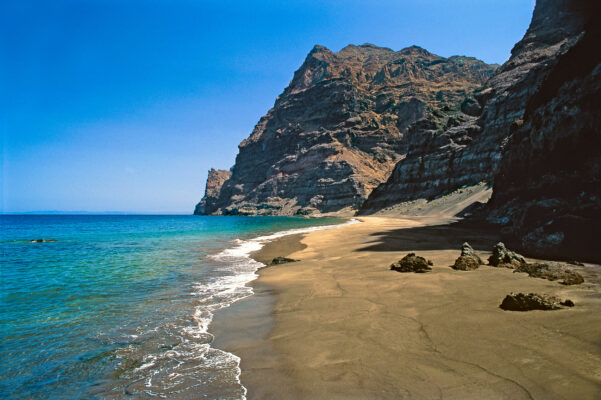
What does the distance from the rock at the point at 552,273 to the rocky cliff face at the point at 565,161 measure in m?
4.00

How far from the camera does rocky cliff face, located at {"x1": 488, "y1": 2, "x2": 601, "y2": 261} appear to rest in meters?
13.3

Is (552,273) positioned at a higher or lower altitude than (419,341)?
higher

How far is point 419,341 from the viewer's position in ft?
18.0

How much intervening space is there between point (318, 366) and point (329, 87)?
196 metres

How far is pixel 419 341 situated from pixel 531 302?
2964 millimetres

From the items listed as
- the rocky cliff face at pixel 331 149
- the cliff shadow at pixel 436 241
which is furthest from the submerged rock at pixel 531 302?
the rocky cliff face at pixel 331 149

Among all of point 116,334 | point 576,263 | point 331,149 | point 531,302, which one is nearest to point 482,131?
point 576,263

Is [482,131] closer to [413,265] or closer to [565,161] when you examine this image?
[565,161]

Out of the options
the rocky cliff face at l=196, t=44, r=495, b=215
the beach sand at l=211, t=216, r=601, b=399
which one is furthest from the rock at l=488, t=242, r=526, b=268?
the rocky cliff face at l=196, t=44, r=495, b=215

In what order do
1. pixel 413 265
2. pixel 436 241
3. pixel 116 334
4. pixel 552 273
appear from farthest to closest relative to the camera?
pixel 436 241, pixel 413 265, pixel 552 273, pixel 116 334

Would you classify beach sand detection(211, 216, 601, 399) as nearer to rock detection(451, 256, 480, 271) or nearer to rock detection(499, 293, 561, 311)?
rock detection(499, 293, 561, 311)

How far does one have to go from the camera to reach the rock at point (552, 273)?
844cm

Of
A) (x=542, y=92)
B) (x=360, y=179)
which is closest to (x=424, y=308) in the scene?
(x=542, y=92)

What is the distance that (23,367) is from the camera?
231 inches
